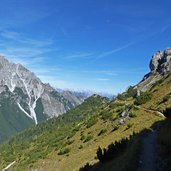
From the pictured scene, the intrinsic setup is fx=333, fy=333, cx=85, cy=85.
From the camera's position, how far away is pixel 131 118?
6138 centimetres

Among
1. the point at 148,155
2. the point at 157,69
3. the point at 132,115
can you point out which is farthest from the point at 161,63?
the point at 148,155

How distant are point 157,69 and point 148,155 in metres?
101

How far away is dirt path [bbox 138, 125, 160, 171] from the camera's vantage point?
24.9 meters

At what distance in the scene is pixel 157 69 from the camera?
124 m

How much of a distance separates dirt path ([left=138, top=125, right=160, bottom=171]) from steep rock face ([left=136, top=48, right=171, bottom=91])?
6954 centimetres

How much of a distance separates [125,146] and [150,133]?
4233mm

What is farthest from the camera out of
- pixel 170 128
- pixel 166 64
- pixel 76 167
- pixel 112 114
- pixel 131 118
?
pixel 166 64

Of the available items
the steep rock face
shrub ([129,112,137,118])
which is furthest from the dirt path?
the steep rock face

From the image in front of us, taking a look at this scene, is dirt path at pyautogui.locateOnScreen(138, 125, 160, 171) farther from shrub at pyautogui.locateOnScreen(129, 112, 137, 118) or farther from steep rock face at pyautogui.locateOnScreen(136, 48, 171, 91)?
steep rock face at pyautogui.locateOnScreen(136, 48, 171, 91)

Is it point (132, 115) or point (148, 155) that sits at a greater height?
point (132, 115)

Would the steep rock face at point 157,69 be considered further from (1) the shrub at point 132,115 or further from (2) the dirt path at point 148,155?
(2) the dirt path at point 148,155

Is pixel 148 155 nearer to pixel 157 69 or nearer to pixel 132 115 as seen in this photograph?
pixel 132 115

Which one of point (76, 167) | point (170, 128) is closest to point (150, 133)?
point (170, 128)

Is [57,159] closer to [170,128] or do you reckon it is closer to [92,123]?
[92,123]
